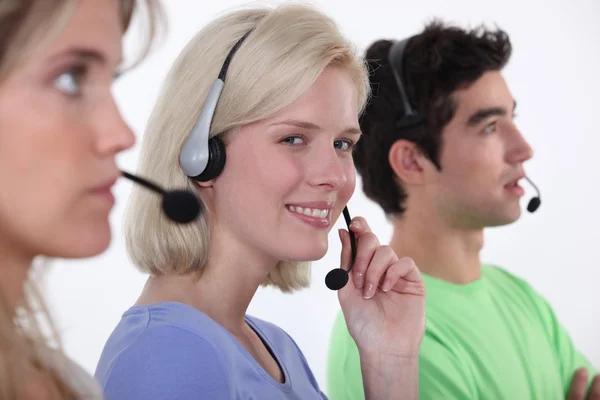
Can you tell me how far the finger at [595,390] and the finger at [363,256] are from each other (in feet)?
2.57

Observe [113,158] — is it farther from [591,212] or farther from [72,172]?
[591,212]

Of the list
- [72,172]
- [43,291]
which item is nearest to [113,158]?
[72,172]

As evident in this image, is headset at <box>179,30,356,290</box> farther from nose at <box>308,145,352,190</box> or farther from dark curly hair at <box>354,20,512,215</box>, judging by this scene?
dark curly hair at <box>354,20,512,215</box>

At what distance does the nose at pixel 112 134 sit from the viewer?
670 mm

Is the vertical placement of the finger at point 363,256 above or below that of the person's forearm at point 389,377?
above

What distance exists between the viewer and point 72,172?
647 millimetres

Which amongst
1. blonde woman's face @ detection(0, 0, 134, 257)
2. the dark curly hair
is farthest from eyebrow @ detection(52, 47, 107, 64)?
the dark curly hair

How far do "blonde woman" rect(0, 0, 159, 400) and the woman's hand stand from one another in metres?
0.79

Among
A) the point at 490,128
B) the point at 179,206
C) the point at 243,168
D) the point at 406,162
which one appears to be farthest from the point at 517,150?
the point at 179,206

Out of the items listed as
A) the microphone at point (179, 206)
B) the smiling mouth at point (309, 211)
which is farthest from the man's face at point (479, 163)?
the microphone at point (179, 206)

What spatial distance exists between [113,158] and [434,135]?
133cm

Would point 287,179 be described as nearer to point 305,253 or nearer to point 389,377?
point 305,253

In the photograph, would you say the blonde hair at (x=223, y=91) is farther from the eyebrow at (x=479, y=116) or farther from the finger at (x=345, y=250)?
the eyebrow at (x=479, y=116)

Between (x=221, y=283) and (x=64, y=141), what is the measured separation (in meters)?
0.64
